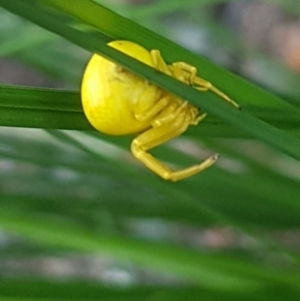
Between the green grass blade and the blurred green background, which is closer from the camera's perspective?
the green grass blade

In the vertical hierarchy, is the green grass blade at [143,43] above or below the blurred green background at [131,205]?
below

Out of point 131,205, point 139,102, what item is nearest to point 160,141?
point 139,102

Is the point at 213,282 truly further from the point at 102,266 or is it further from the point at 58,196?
the point at 102,266

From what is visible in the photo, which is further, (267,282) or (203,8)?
(203,8)

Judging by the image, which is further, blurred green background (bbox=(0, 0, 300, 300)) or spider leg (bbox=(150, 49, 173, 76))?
blurred green background (bbox=(0, 0, 300, 300))

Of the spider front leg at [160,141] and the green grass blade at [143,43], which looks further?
the spider front leg at [160,141]

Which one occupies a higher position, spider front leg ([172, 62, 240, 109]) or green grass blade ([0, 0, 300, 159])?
spider front leg ([172, 62, 240, 109])

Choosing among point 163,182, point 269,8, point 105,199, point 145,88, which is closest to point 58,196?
point 105,199

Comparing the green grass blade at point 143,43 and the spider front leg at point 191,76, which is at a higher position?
the spider front leg at point 191,76
